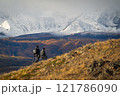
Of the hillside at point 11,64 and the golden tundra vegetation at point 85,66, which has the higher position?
the golden tundra vegetation at point 85,66

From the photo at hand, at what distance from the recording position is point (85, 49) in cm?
2636

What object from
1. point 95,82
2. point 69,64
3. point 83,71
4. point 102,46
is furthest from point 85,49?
point 95,82

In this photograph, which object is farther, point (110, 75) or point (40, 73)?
point (40, 73)

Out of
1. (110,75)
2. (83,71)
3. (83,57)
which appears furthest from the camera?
(83,57)

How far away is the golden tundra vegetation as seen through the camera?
19.5 metres

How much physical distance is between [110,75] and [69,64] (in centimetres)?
500

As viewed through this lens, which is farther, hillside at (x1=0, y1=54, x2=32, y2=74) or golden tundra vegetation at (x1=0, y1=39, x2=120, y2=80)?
hillside at (x1=0, y1=54, x2=32, y2=74)

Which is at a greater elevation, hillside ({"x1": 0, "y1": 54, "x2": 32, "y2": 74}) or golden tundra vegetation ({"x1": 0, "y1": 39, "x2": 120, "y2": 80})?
golden tundra vegetation ({"x1": 0, "y1": 39, "x2": 120, "y2": 80})

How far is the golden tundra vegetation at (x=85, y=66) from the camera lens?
19453 millimetres

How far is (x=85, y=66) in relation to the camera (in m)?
21.4

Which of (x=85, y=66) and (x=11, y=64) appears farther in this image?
(x=11, y=64)

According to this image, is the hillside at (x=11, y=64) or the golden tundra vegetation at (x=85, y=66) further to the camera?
the hillside at (x=11, y=64)

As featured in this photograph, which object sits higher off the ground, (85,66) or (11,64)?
(85,66)

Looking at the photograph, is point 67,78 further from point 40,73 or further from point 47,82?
point 40,73
